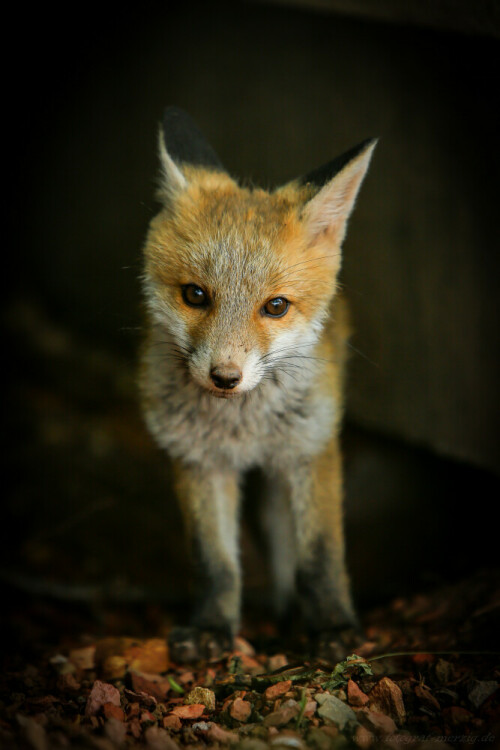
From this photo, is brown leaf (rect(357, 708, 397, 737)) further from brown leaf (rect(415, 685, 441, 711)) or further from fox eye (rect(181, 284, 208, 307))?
fox eye (rect(181, 284, 208, 307))

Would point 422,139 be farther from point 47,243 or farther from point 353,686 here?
point 47,243

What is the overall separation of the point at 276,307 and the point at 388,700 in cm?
155

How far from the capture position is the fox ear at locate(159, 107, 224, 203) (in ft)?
9.13

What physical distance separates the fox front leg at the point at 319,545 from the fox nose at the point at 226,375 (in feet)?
2.79

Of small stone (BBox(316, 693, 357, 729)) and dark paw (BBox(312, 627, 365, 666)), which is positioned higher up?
small stone (BBox(316, 693, 357, 729))

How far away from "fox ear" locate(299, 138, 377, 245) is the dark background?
0.83m

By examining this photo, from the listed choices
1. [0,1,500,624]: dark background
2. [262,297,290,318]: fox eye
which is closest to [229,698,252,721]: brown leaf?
[262,297,290,318]: fox eye

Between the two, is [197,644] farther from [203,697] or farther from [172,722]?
[172,722]

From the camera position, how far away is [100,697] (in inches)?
95.7

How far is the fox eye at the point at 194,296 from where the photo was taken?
262 centimetres

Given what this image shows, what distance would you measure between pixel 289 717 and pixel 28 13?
15.0ft

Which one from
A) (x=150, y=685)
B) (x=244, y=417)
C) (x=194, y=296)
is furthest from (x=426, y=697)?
(x=194, y=296)

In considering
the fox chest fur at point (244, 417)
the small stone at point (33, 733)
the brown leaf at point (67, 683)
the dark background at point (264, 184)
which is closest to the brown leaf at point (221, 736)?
the small stone at point (33, 733)

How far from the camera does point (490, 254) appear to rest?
3.36 m
